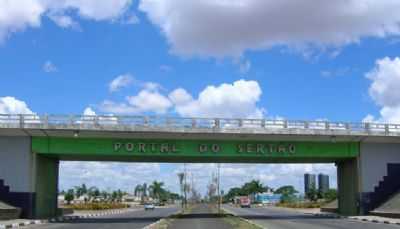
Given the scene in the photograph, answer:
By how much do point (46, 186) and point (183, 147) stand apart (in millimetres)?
11728

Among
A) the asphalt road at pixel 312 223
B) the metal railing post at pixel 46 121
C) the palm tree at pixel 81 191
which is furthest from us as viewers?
the palm tree at pixel 81 191

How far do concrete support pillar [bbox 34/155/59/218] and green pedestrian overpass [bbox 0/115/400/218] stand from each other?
0.08 m

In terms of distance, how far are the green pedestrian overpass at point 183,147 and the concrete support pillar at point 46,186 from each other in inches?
3.0

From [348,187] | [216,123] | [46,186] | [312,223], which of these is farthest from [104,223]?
[348,187]

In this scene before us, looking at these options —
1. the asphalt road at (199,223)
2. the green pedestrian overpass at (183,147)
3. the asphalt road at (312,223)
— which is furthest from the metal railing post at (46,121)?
the asphalt road at (312,223)

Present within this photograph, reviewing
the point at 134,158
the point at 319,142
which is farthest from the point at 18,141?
the point at 319,142

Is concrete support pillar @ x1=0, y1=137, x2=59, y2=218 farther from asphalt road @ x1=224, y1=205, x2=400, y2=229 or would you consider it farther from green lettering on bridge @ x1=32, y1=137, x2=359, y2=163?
asphalt road @ x1=224, y1=205, x2=400, y2=229

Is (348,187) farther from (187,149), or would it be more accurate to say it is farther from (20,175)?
(20,175)

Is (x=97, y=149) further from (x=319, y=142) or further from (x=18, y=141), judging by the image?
(x=319, y=142)

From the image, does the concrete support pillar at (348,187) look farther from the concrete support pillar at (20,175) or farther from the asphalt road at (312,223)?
the concrete support pillar at (20,175)

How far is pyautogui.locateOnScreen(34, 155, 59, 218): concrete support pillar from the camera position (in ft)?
148

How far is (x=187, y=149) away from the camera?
4588 centimetres

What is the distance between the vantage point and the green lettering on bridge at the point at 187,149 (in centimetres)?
4456

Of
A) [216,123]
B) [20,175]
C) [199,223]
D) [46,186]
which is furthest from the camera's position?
[46,186]
